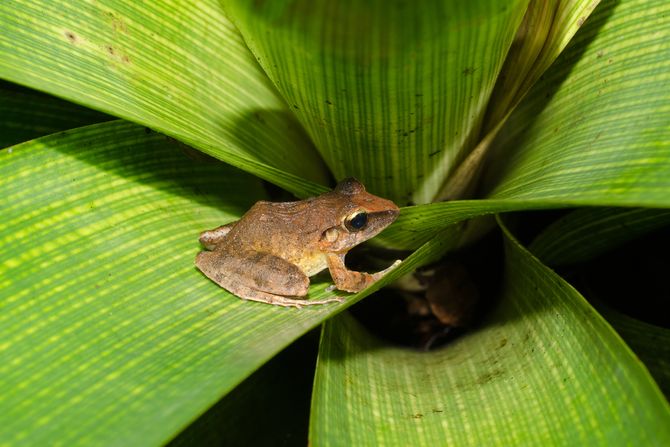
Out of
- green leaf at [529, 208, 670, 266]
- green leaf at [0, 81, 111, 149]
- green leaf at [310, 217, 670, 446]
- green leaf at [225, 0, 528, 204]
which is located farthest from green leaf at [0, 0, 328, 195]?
green leaf at [529, 208, 670, 266]

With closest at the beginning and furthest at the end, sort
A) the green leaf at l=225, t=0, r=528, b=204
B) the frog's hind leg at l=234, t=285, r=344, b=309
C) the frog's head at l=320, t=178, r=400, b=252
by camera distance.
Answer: the green leaf at l=225, t=0, r=528, b=204, the frog's hind leg at l=234, t=285, r=344, b=309, the frog's head at l=320, t=178, r=400, b=252

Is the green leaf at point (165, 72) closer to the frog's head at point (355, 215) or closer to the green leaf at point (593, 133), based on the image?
the frog's head at point (355, 215)

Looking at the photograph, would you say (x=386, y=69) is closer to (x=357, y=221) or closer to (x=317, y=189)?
(x=317, y=189)

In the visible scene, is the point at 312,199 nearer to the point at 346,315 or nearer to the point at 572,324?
the point at 346,315

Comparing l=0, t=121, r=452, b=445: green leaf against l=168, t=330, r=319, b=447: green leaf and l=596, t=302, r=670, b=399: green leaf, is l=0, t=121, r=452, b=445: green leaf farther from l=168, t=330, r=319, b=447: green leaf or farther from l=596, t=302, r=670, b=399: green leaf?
l=596, t=302, r=670, b=399: green leaf

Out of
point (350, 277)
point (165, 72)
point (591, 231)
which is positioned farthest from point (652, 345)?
point (165, 72)

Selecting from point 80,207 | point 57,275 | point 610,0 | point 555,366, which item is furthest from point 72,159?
point 610,0
